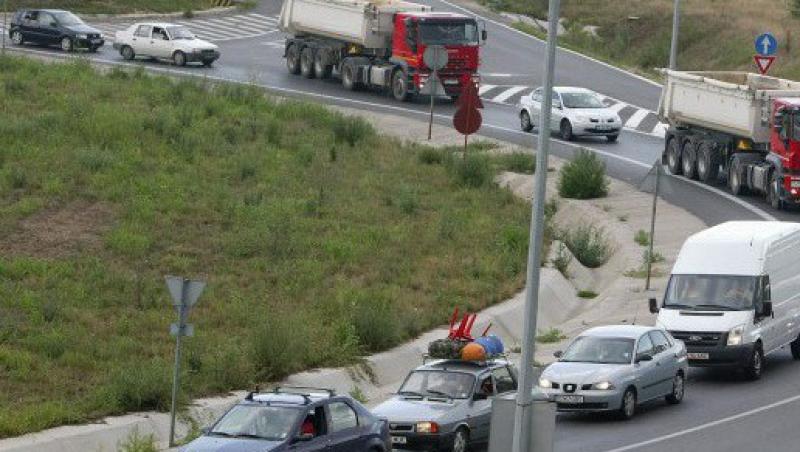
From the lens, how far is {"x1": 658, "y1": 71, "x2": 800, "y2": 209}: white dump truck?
147 ft

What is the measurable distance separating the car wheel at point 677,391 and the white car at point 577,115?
26813mm

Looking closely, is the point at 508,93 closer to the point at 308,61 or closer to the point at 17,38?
the point at 308,61

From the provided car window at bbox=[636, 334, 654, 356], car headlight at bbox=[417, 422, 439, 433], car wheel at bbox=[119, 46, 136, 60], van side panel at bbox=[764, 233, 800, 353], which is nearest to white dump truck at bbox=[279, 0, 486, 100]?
car wheel at bbox=[119, 46, 136, 60]

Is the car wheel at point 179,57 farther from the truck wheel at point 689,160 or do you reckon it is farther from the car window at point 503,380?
the car window at point 503,380

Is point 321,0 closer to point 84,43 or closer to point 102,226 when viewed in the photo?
point 84,43

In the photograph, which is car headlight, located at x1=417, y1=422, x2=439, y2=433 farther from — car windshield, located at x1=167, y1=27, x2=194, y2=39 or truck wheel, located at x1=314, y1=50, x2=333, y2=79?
car windshield, located at x1=167, y1=27, x2=194, y2=39

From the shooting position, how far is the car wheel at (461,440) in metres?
24.2

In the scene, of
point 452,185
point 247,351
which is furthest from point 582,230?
point 247,351

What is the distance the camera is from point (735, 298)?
3088 centimetres

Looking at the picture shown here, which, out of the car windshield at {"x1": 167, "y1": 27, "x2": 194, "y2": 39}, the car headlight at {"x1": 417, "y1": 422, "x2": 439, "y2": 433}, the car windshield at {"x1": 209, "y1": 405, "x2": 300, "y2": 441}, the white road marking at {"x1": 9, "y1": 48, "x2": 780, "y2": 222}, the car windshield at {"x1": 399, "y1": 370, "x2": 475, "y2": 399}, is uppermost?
the car windshield at {"x1": 209, "y1": 405, "x2": 300, "y2": 441}

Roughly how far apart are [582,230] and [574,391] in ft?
53.9

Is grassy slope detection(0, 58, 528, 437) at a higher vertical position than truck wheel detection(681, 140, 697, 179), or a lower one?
higher

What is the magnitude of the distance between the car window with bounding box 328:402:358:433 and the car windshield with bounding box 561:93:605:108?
113ft

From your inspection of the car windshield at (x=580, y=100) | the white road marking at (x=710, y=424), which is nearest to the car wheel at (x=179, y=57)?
the car windshield at (x=580, y=100)
